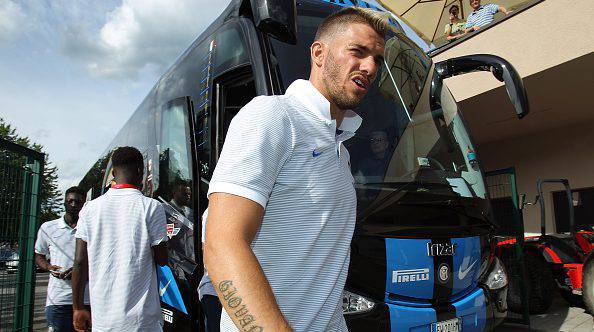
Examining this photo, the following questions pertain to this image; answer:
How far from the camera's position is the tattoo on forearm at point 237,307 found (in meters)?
1.07

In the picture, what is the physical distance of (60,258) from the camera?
Answer: 4664 mm

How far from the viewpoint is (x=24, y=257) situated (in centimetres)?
374

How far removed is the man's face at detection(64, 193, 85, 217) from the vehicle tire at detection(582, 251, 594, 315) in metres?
6.41

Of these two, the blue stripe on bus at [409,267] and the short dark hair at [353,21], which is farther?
the blue stripe on bus at [409,267]

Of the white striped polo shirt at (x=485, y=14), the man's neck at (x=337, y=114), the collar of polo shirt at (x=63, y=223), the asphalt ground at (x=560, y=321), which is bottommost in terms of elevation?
the asphalt ground at (x=560, y=321)

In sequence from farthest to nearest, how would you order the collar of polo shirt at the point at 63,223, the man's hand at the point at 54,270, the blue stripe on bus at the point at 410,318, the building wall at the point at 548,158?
the building wall at the point at 548,158, the collar of polo shirt at the point at 63,223, the man's hand at the point at 54,270, the blue stripe on bus at the point at 410,318

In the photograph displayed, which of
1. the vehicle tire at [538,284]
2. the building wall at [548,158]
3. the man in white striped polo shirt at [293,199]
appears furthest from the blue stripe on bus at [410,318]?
the building wall at [548,158]

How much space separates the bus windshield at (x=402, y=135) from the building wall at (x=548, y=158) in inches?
314

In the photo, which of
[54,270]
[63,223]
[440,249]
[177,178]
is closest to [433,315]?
[440,249]

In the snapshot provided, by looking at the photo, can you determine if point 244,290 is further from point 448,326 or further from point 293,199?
point 448,326

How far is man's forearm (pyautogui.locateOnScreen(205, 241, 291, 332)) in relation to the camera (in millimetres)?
1069

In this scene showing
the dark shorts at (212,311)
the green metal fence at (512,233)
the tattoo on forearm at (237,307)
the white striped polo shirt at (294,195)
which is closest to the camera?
the tattoo on forearm at (237,307)

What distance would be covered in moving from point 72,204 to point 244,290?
463 cm

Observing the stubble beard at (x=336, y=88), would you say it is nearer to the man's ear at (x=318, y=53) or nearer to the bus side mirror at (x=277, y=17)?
the man's ear at (x=318, y=53)
